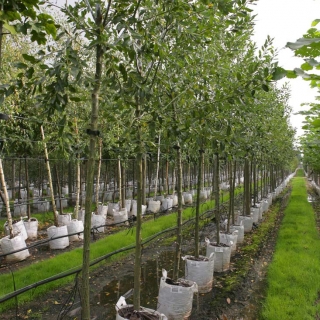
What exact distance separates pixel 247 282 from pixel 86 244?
4.50 m

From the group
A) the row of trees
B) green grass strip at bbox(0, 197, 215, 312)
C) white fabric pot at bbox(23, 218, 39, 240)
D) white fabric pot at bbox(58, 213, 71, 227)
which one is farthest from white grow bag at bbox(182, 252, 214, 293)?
white fabric pot at bbox(58, 213, 71, 227)

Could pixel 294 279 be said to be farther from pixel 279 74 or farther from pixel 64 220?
pixel 64 220

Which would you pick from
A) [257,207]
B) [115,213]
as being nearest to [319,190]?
[257,207]

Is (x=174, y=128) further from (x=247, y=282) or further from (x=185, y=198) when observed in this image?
(x=185, y=198)

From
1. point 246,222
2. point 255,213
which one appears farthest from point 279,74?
point 255,213

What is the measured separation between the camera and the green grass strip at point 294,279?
4.59 m

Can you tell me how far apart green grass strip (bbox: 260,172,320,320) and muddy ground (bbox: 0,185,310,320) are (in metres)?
0.25

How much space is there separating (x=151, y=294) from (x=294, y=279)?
259 cm

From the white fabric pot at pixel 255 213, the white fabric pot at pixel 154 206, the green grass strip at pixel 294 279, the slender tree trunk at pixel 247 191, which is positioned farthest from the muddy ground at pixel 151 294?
the white fabric pot at pixel 154 206

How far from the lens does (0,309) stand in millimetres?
4789

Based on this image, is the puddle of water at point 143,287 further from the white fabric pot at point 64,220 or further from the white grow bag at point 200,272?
the white fabric pot at point 64,220

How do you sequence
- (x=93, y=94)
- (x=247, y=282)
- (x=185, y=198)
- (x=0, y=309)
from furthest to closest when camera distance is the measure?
1. (x=185, y=198)
2. (x=247, y=282)
3. (x=0, y=309)
4. (x=93, y=94)

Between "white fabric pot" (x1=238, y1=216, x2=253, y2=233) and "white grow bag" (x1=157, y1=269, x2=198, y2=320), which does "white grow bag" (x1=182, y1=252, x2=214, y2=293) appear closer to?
"white grow bag" (x1=157, y1=269, x2=198, y2=320)

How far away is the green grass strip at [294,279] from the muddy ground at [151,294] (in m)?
0.25
